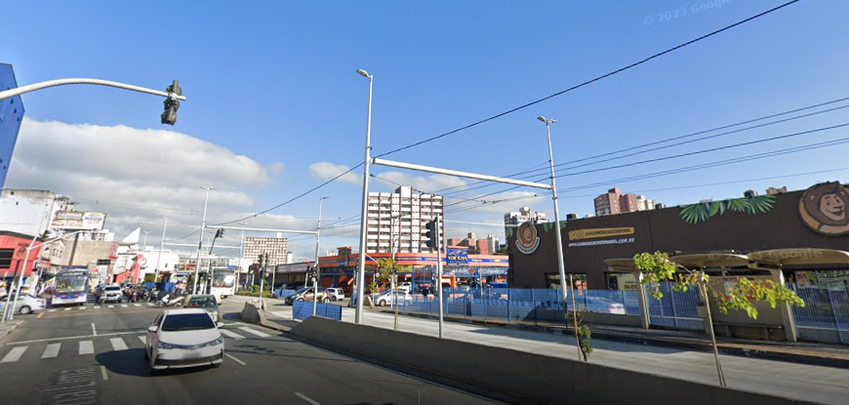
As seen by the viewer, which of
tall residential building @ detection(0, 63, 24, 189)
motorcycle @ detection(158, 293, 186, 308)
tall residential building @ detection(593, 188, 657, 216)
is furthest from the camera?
tall residential building @ detection(593, 188, 657, 216)

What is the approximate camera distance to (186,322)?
10562 mm

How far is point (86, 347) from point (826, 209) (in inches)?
1456

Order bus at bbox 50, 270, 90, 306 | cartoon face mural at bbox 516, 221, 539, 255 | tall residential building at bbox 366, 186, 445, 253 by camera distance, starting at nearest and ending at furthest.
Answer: cartoon face mural at bbox 516, 221, 539, 255 < bus at bbox 50, 270, 90, 306 < tall residential building at bbox 366, 186, 445, 253

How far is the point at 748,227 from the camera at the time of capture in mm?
24406

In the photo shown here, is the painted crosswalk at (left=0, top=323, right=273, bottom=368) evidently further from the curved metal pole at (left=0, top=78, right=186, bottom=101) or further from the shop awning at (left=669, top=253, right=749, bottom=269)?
the shop awning at (left=669, top=253, right=749, bottom=269)

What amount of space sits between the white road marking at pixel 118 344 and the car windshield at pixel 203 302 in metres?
5.69

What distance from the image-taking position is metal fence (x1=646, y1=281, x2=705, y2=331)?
18.0 m

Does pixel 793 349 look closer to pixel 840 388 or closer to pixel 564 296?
pixel 840 388

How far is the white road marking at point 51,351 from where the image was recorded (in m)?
12.6

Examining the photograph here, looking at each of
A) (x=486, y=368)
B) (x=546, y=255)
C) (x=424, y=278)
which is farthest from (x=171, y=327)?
(x=424, y=278)

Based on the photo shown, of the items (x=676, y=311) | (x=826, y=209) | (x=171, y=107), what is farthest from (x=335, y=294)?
(x=826, y=209)

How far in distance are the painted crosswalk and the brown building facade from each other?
2538 centimetres

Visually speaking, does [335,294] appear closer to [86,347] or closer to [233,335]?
[233,335]

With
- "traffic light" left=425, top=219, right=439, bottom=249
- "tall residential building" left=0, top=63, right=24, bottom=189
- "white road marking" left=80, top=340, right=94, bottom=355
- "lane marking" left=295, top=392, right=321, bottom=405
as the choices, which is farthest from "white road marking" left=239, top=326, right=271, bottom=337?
"tall residential building" left=0, top=63, right=24, bottom=189
